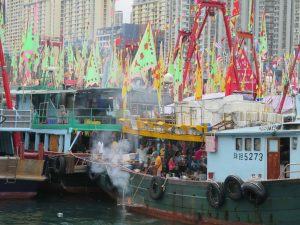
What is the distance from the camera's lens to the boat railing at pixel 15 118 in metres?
24.3

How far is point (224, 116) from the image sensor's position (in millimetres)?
21172

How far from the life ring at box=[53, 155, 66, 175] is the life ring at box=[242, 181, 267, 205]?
8.87 m

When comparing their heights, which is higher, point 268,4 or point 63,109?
point 268,4

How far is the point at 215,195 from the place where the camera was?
18609mm

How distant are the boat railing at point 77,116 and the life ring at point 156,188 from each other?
556 cm

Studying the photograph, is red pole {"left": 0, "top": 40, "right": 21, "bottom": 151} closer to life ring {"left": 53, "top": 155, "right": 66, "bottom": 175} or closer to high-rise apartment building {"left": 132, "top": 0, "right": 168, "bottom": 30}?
life ring {"left": 53, "top": 155, "right": 66, "bottom": 175}

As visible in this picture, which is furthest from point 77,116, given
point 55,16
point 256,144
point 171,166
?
point 55,16

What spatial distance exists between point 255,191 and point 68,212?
774 centimetres

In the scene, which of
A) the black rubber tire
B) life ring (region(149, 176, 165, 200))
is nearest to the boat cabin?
life ring (region(149, 176, 165, 200))

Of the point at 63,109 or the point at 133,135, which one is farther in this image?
the point at 63,109

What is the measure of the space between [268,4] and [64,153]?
183 ft

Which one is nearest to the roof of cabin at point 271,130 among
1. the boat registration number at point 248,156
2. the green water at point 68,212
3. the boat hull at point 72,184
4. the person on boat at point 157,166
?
the boat registration number at point 248,156

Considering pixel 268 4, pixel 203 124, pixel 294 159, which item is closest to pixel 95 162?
pixel 203 124

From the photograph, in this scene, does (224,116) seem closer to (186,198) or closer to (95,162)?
(186,198)
